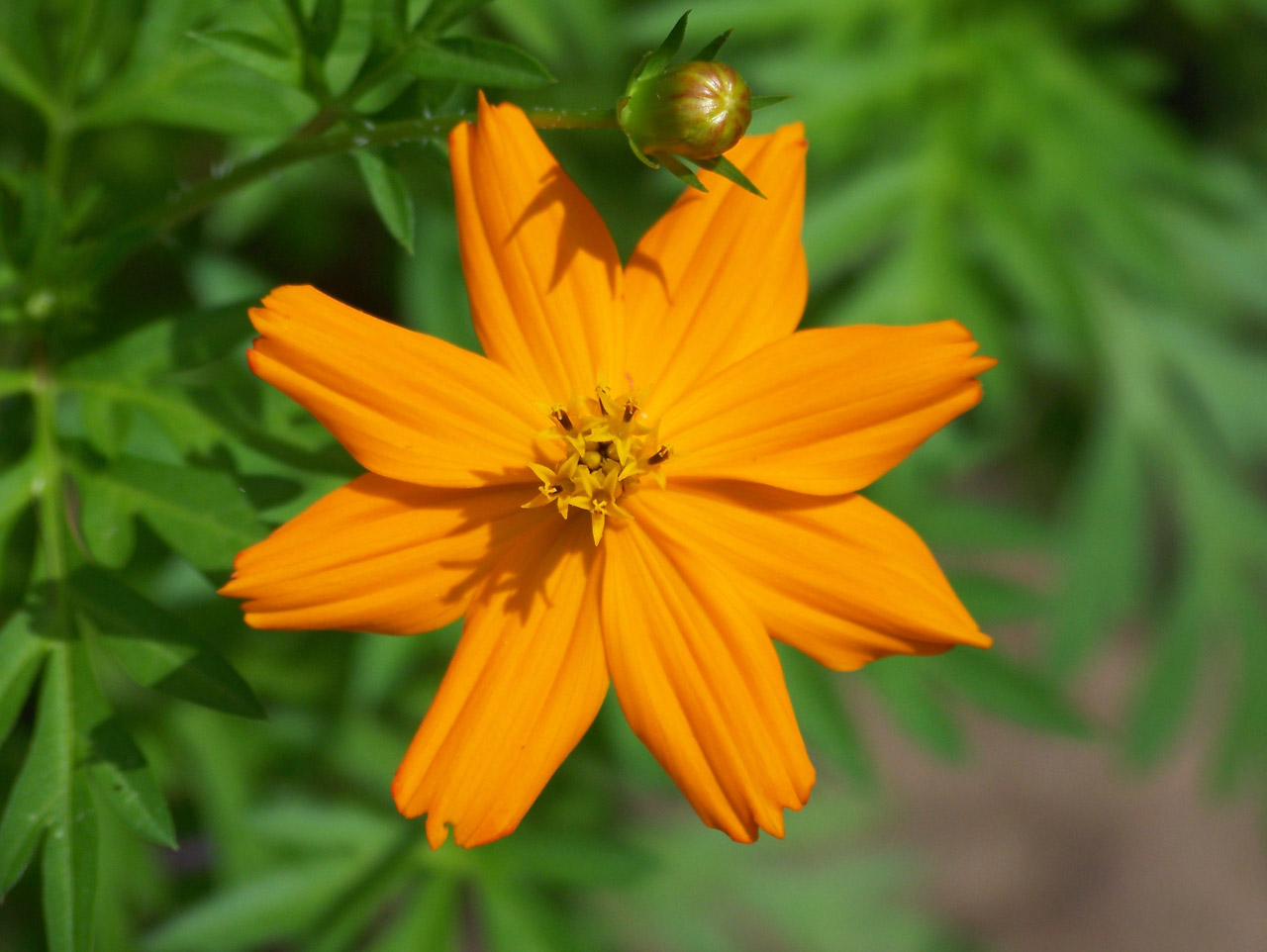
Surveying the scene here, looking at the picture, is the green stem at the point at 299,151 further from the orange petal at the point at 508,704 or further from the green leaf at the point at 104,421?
the orange petal at the point at 508,704

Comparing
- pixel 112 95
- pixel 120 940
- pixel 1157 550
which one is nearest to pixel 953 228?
pixel 112 95

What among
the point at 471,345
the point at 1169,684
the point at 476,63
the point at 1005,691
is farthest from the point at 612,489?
the point at 1169,684

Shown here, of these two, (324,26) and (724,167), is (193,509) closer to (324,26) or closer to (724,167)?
(324,26)

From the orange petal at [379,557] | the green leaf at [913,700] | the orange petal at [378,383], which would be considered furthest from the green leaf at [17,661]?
the green leaf at [913,700]

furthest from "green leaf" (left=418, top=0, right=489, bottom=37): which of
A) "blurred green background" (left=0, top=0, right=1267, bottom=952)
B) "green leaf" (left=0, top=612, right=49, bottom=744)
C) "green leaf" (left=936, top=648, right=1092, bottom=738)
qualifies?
"green leaf" (left=936, top=648, right=1092, bottom=738)

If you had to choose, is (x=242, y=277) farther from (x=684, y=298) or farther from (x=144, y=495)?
(x=684, y=298)

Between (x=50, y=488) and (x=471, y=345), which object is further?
(x=471, y=345)
